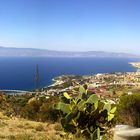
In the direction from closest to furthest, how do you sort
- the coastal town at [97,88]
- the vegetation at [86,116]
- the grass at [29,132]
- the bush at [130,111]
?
the vegetation at [86,116], the grass at [29,132], the bush at [130,111], the coastal town at [97,88]

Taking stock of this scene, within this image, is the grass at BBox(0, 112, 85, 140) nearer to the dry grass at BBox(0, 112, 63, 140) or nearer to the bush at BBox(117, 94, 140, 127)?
the dry grass at BBox(0, 112, 63, 140)

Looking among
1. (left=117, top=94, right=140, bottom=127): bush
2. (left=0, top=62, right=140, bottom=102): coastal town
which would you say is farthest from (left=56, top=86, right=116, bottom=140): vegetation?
(left=0, top=62, right=140, bottom=102): coastal town

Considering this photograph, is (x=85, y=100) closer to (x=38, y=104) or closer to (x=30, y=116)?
(x=30, y=116)

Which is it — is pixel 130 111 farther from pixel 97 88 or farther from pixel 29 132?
pixel 97 88

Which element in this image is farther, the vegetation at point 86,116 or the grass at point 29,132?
the grass at point 29,132

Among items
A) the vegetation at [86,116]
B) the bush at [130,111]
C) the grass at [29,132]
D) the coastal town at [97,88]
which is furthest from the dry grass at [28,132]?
the coastal town at [97,88]

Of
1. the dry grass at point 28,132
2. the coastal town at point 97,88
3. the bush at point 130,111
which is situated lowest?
the coastal town at point 97,88

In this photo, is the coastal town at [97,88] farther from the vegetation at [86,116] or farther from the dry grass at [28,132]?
the vegetation at [86,116]

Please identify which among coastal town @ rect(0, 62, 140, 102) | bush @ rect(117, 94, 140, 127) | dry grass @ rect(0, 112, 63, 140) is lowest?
coastal town @ rect(0, 62, 140, 102)
